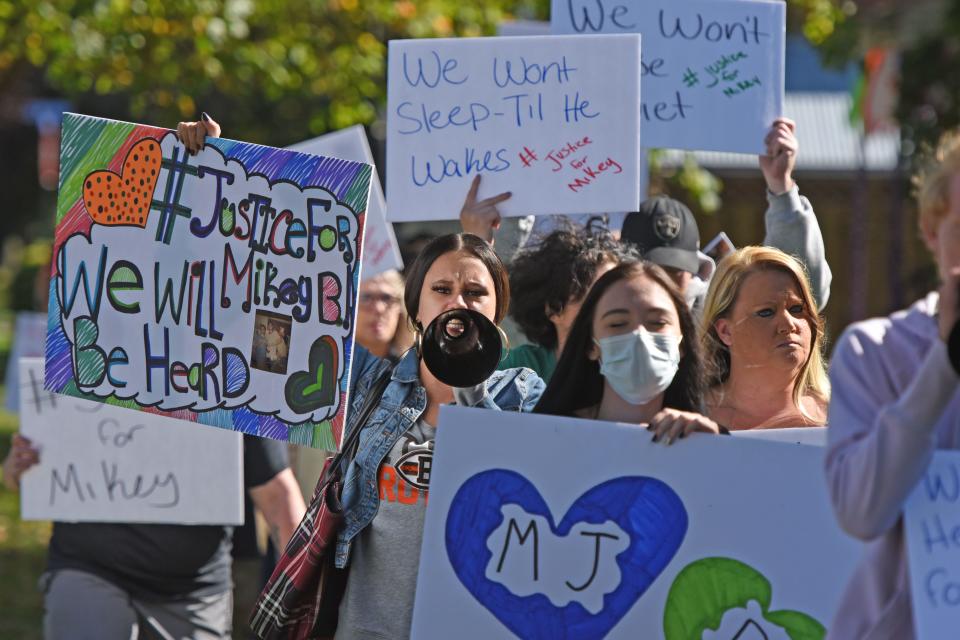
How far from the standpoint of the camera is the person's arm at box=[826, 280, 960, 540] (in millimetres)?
2117

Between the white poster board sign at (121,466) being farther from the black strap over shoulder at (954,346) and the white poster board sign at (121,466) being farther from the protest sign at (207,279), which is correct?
the black strap over shoulder at (954,346)

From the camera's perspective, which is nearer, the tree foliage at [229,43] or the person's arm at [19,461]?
the person's arm at [19,461]

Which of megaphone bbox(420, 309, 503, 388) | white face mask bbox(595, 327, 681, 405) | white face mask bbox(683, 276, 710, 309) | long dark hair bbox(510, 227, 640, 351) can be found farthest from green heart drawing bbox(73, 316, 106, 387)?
white face mask bbox(683, 276, 710, 309)

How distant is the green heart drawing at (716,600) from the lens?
2.78 metres

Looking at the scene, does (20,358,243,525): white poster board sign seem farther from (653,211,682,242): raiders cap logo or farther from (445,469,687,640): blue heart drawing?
(445,469,687,640): blue heart drawing

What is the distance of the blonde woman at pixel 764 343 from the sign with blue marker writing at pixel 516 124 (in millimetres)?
506

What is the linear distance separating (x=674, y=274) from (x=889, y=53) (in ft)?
34.5

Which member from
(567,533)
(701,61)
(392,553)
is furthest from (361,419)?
(701,61)

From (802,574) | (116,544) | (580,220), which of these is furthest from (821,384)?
(116,544)

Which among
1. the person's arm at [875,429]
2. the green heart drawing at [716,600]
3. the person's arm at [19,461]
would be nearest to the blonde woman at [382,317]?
the person's arm at [19,461]

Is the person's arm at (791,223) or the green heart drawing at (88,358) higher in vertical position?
the person's arm at (791,223)

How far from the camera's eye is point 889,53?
551 inches

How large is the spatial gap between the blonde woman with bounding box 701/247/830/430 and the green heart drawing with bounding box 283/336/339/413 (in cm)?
93

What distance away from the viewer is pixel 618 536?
9.31 ft
